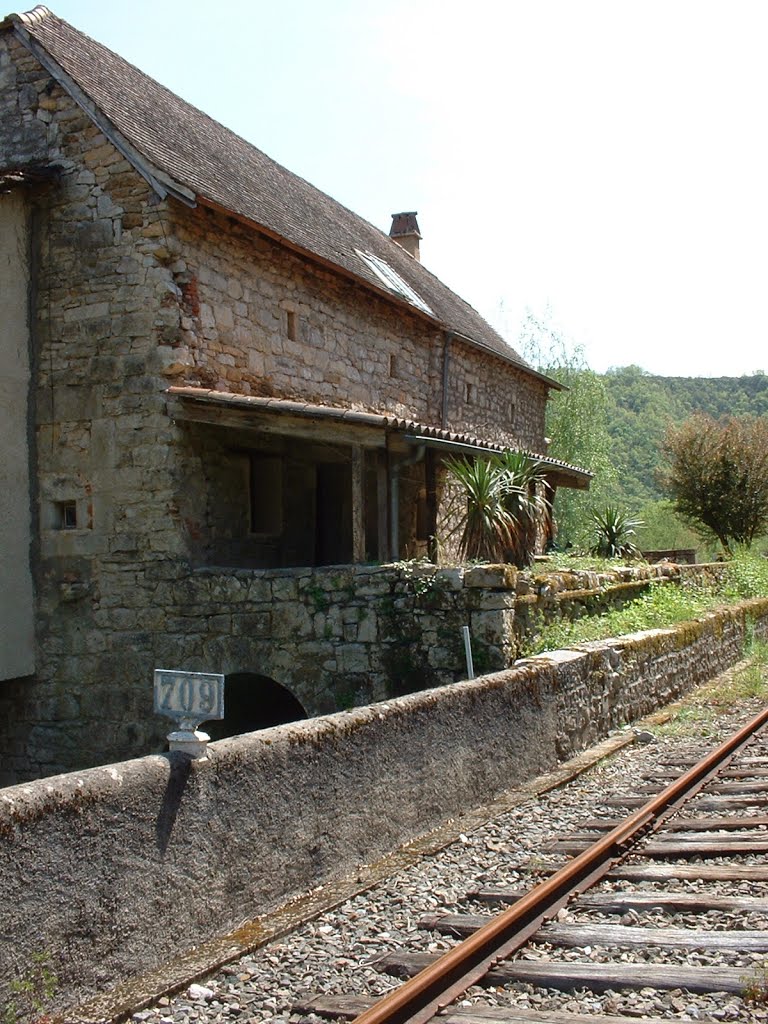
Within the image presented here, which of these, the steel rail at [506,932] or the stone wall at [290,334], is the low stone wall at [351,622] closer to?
the stone wall at [290,334]

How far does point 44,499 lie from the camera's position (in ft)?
42.0

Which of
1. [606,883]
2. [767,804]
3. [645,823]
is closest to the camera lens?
[606,883]

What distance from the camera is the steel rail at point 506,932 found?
4.03m

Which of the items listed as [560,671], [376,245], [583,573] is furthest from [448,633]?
[376,245]

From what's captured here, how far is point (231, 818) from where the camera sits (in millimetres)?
5309

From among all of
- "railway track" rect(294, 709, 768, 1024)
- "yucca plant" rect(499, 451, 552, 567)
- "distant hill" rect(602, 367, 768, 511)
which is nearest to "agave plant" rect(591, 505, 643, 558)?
"yucca plant" rect(499, 451, 552, 567)

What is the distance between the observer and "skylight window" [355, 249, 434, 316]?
18.4 meters

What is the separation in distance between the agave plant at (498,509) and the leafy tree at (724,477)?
65.3 feet

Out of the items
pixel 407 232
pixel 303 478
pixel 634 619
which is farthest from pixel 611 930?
pixel 407 232

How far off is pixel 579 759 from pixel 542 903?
4.24 m

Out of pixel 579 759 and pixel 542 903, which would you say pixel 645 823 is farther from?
pixel 579 759

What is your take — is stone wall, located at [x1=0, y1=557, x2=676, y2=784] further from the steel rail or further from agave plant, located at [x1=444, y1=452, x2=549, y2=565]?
the steel rail

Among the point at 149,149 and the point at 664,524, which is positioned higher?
the point at 149,149

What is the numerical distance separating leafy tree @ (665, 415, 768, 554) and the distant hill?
37.8 meters
